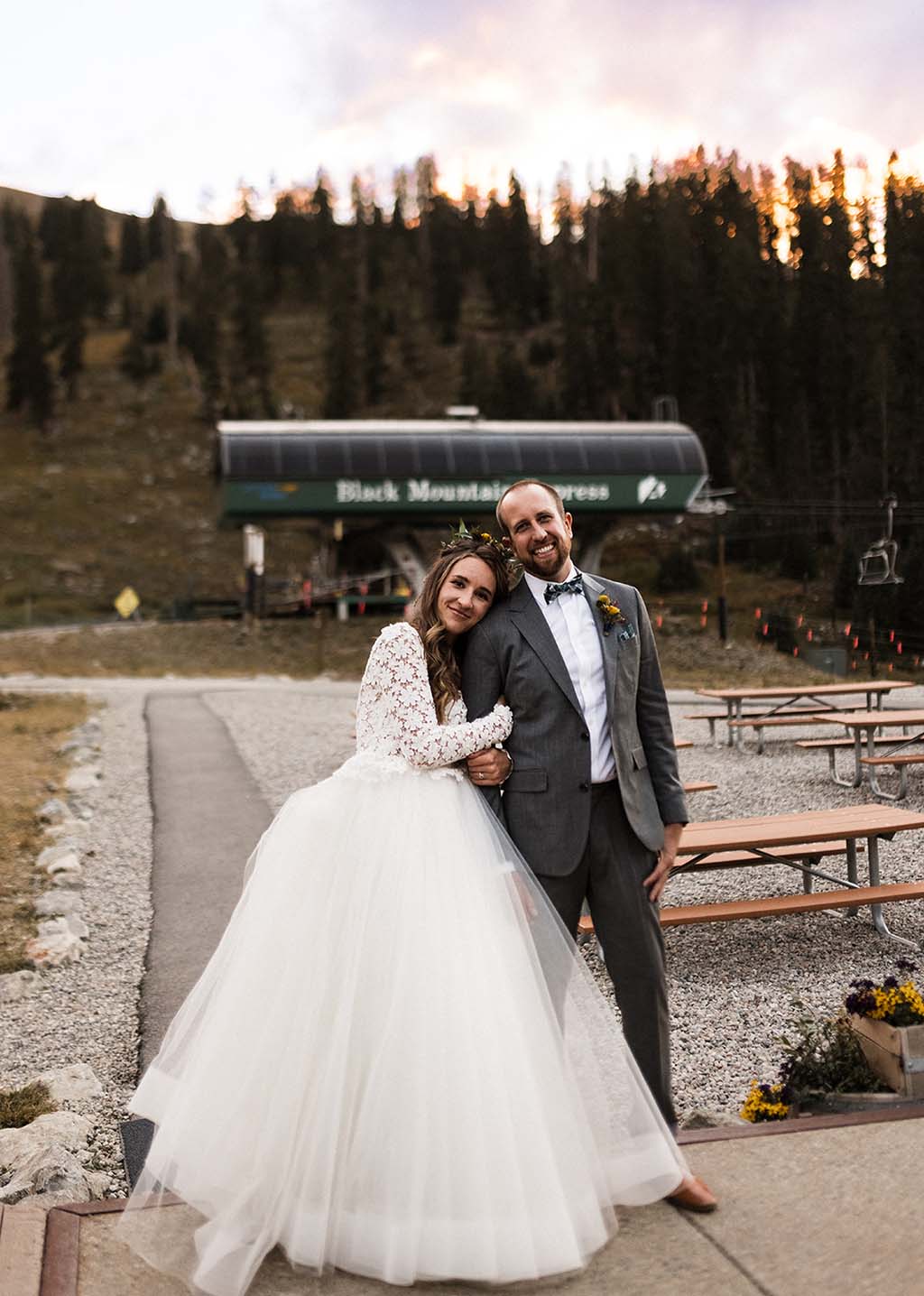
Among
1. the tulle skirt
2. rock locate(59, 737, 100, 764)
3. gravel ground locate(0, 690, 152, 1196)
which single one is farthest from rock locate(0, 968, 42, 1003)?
rock locate(59, 737, 100, 764)

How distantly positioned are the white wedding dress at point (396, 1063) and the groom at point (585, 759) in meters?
0.12

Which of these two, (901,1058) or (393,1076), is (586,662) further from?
Result: (901,1058)

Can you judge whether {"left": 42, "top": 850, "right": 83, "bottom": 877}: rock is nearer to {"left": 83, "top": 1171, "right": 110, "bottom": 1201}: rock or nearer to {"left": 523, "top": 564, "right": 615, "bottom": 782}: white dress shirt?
{"left": 83, "top": 1171, "right": 110, "bottom": 1201}: rock

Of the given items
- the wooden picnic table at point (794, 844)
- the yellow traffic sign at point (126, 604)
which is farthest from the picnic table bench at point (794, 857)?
the yellow traffic sign at point (126, 604)

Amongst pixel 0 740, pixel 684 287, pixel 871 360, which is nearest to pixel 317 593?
pixel 0 740

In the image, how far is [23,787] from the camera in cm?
1314

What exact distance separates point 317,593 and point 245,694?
66.8 ft

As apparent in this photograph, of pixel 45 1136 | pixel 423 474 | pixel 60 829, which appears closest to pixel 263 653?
pixel 423 474

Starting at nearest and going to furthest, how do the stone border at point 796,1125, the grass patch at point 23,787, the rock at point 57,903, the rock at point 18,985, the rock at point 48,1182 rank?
the rock at point 48,1182
the stone border at point 796,1125
the rock at point 18,985
the grass patch at point 23,787
the rock at point 57,903

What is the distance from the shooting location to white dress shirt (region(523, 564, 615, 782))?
3.59 metres

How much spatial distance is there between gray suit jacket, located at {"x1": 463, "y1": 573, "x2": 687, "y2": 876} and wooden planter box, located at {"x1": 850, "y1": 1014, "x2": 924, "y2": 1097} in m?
1.31

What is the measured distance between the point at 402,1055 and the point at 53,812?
30.0 feet

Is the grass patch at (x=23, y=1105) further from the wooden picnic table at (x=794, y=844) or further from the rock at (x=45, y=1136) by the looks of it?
the wooden picnic table at (x=794, y=844)

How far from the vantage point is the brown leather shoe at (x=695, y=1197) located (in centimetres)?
335
